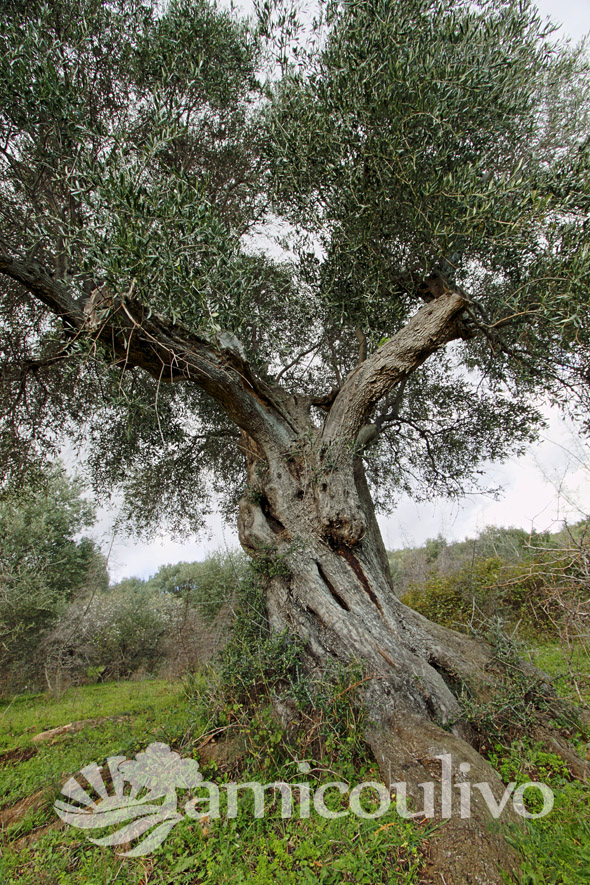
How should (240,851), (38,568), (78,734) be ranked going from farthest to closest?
(38,568) < (78,734) < (240,851)

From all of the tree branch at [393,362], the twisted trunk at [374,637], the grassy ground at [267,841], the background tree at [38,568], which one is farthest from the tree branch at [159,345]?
the background tree at [38,568]

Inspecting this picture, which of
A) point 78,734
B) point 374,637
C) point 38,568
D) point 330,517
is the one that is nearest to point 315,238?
point 330,517

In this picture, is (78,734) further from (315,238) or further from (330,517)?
(315,238)

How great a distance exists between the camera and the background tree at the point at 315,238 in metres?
4.68

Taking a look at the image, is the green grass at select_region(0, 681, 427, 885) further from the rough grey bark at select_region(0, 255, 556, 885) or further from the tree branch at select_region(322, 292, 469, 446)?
the tree branch at select_region(322, 292, 469, 446)

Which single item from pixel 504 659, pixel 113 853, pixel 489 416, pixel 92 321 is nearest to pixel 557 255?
pixel 489 416

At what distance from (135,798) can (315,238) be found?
809 cm

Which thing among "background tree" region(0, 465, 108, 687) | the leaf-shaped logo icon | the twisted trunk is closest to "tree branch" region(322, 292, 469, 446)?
the twisted trunk

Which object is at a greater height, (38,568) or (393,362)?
(38,568)

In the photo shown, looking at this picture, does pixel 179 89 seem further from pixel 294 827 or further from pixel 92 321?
pixel 294 827

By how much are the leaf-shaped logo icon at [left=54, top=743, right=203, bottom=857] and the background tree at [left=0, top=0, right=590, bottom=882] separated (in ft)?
5.75

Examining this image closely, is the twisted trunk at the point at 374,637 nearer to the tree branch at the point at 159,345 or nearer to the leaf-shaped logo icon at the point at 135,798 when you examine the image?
the tree branch at the point at 159,345

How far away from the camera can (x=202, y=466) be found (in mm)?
10352

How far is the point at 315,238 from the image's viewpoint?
7.38 metres
